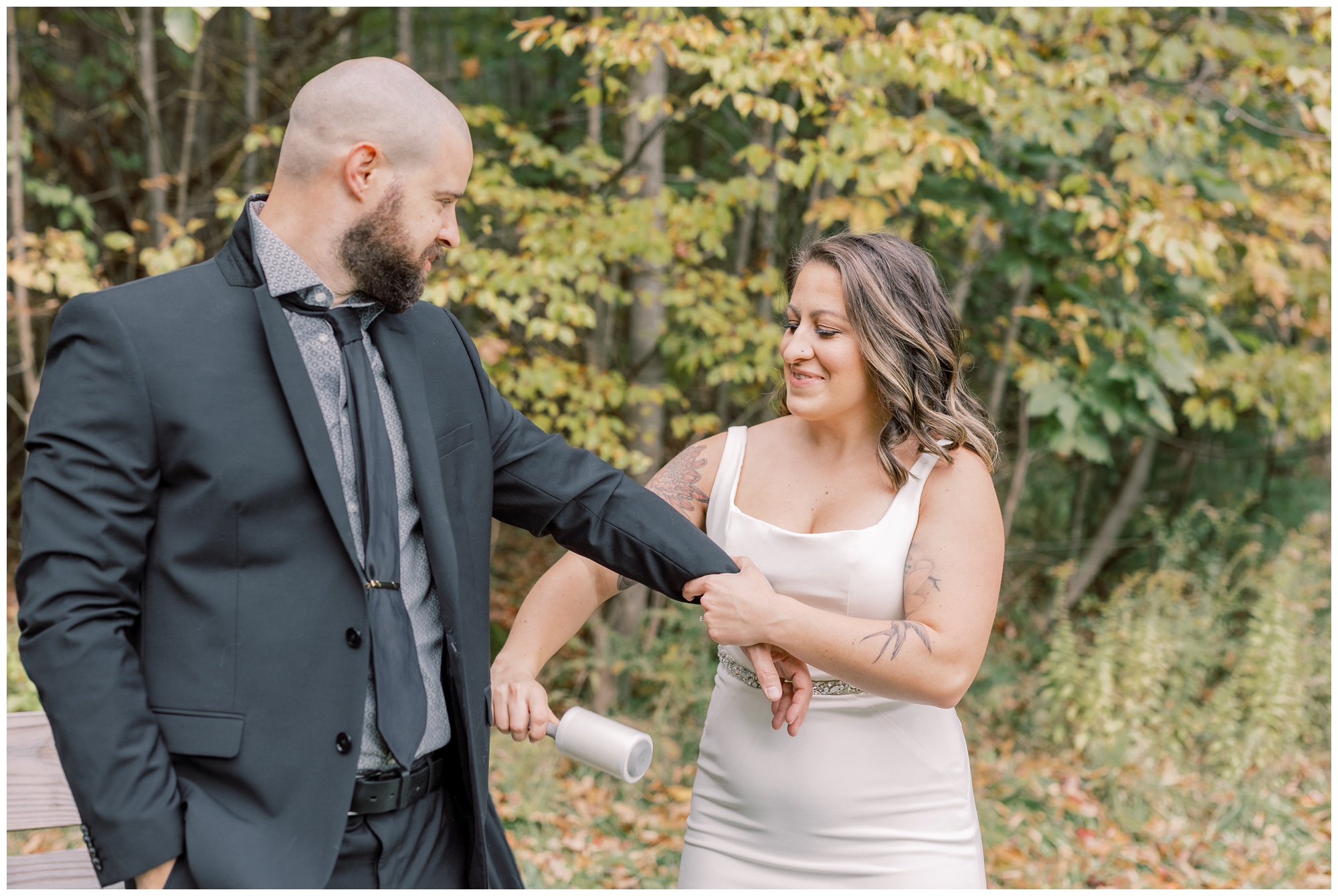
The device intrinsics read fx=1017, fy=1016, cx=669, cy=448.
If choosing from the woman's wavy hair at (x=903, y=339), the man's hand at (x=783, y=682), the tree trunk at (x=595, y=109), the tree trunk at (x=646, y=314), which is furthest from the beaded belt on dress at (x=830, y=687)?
the tree trunk at (x=595, y=109)

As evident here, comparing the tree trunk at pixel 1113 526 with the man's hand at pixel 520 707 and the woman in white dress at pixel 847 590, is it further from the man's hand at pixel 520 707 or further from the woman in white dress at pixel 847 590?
the man's hand at pixel 520 707

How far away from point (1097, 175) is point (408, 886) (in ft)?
14.4

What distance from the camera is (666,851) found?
4660 mm

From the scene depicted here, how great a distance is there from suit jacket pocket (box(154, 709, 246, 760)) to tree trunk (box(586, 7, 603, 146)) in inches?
149

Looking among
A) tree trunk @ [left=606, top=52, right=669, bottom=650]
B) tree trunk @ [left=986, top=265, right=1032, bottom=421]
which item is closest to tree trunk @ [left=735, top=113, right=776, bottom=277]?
tree trunk @ [left=606, top=52, right=669, bottom=650]

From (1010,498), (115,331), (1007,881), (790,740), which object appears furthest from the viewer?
(1010,498)

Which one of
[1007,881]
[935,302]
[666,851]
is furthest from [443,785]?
[1007,881]

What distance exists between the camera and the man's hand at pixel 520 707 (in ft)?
6.81

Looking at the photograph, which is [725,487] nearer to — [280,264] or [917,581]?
[917,581]

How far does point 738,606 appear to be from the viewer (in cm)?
211

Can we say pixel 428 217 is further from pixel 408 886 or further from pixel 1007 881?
pixel 1007 881

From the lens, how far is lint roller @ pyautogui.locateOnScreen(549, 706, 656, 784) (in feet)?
6.42

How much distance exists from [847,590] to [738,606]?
296 mm

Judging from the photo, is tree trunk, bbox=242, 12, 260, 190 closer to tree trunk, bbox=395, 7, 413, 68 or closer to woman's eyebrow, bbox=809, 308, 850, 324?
tree trunk, bbox=395, 7, 413, 68
